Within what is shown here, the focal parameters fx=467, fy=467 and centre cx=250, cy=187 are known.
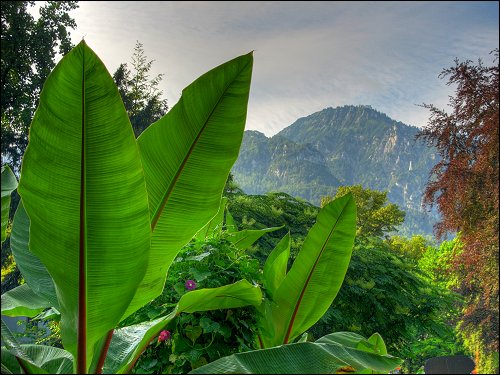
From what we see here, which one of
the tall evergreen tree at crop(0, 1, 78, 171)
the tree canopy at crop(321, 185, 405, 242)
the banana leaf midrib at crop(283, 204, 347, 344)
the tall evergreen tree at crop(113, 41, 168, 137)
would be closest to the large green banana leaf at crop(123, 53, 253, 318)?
the banana leaf midrib at crop(283, 204, 347, 344)

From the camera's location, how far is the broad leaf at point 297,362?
1486mm

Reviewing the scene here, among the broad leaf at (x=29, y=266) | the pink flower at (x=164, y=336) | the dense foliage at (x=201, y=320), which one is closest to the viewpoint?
the broad leaf at (x=29, y=266)

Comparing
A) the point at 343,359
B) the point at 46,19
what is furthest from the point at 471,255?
the point at 46,19

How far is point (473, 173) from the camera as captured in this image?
922 centimetres

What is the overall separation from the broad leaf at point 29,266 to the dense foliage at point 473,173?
846cm

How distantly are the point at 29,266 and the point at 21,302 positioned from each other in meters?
0.53

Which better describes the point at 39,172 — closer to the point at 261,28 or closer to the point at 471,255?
the point at 261,28

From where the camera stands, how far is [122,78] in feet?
64.6

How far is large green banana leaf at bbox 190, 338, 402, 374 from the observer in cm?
149

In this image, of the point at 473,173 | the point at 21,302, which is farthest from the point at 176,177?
the point at 473,173

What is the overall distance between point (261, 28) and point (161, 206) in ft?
3.82

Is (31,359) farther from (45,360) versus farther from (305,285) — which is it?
(305,285)

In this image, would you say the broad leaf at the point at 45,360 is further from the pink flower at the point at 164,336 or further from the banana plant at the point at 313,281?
the banana plant at the point at 313,281

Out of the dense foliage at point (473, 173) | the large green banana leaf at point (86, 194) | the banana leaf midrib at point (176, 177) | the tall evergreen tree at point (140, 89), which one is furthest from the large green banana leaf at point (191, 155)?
the tall evergreen tree at point (140, 89)
